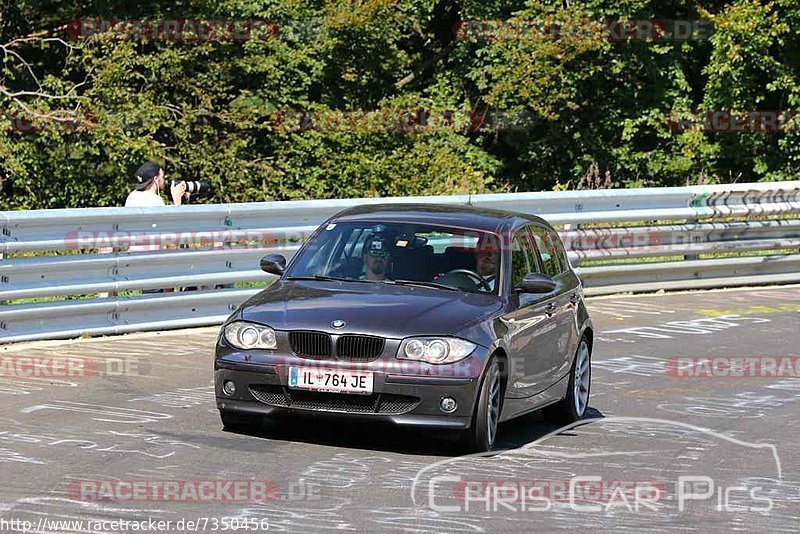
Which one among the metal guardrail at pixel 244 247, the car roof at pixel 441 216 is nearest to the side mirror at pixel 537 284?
the car roof at pixel 441 216

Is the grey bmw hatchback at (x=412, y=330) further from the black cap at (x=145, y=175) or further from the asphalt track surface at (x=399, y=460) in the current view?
the black cap at (x=145, y=175)

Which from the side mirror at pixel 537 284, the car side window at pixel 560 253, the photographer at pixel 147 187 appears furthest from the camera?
the photographer at pixel 147 187

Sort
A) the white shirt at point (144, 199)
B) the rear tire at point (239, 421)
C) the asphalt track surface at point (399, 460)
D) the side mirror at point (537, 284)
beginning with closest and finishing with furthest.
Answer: the asphalt track surface at point (399, 460) → the rear tire at point (239, 421) → the side mirror at point (537, 284) → the white shirt at point (144, 199)

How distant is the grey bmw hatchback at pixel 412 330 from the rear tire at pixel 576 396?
14 mm

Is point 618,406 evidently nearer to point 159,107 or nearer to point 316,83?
point 159,107

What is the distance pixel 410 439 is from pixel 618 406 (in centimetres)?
243

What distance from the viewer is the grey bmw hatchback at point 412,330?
929cm

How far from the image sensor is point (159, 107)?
30078 mm

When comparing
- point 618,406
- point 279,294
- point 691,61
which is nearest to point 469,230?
point 279,294

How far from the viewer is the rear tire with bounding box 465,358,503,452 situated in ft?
30.7

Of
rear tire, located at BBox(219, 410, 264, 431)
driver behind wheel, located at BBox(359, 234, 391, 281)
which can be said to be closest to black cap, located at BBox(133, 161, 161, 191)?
driver behind wheel, located at BBox(359, 234, 391, 281)

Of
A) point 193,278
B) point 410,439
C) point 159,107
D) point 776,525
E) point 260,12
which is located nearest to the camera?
point 776,525

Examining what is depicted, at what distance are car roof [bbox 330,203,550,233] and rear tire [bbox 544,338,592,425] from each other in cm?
105

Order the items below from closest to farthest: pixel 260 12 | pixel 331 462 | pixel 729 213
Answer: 1. pixel 331 462
2. pixel 729 213
3. pixel 260 12
